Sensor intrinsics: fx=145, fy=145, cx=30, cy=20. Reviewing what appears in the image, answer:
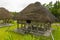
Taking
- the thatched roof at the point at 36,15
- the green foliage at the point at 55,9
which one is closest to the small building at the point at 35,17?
the thatched roof at the point at 36,15

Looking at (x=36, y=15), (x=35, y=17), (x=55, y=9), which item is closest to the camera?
(x=35, y=17)

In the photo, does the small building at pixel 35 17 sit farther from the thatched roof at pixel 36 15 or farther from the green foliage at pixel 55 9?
the green foliage at pixel 55 9

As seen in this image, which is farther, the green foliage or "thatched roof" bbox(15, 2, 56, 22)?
the green foliage

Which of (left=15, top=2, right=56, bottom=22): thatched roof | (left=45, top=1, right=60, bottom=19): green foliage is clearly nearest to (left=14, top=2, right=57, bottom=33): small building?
(left=15, top=2, right=56, bottom=22): thatched roof

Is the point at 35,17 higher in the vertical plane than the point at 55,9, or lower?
lower

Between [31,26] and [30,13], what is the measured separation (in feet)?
4.60

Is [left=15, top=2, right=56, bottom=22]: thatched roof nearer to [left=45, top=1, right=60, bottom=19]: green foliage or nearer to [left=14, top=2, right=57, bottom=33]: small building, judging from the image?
[left=14, top=2, right=57, bottom=33]: small building

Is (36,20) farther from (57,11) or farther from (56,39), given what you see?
(57,11)

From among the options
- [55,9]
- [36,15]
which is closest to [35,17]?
[36,15]

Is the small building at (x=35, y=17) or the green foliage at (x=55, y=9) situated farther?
the green foliage at (x=55, y=9)

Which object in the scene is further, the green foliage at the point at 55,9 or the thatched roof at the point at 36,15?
the green foliage at the point at 55,9

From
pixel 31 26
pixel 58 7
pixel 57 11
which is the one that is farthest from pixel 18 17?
pixel 58 7

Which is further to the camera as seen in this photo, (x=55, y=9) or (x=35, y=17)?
(x=55, y=9)

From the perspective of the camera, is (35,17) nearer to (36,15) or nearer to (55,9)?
(36,15)
